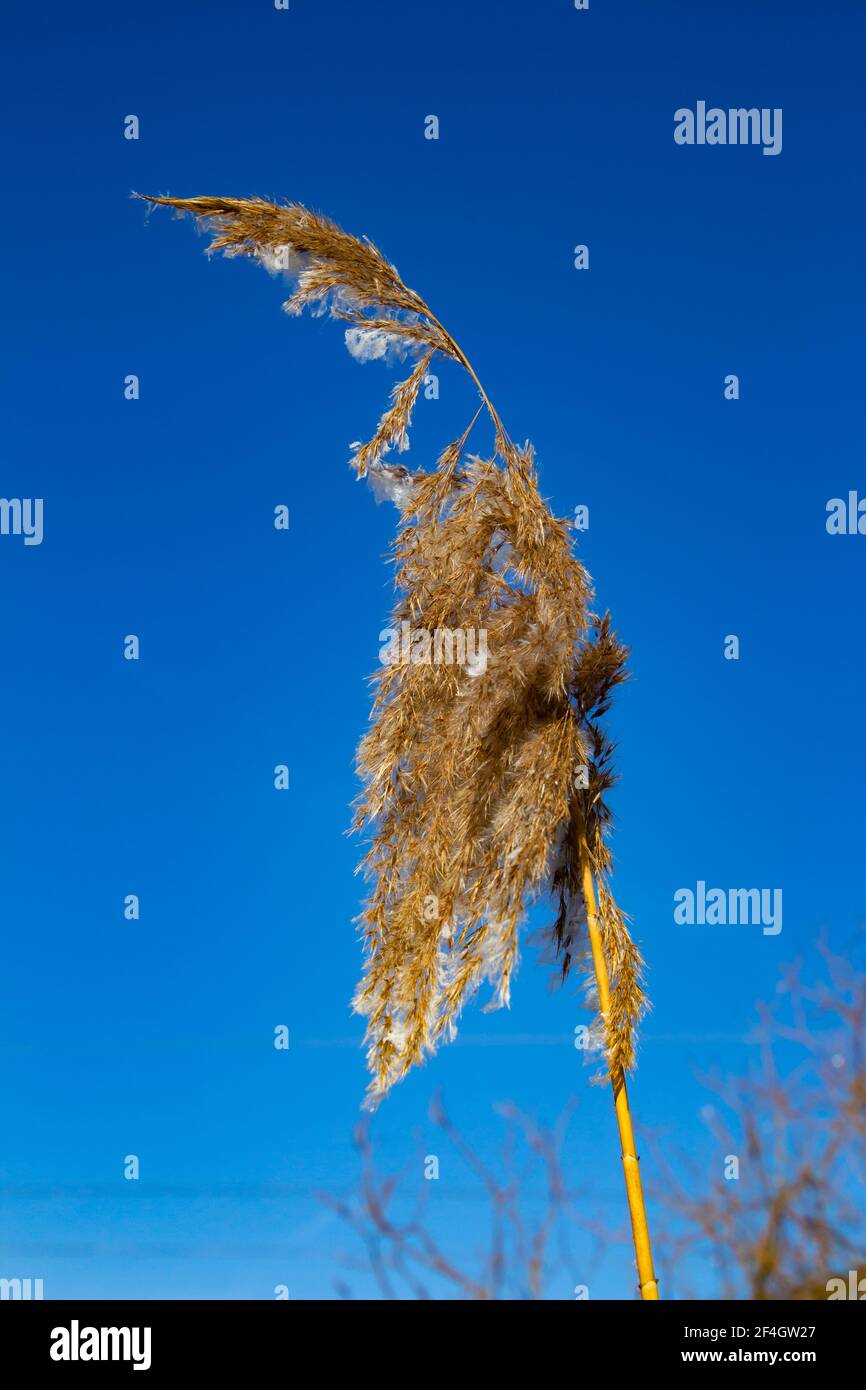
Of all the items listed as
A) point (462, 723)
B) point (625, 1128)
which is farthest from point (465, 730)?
point (625, 1128)

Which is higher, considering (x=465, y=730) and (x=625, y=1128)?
(x=465, y=730)

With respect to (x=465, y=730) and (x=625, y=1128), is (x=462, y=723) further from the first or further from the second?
(x=625, y=1128)
